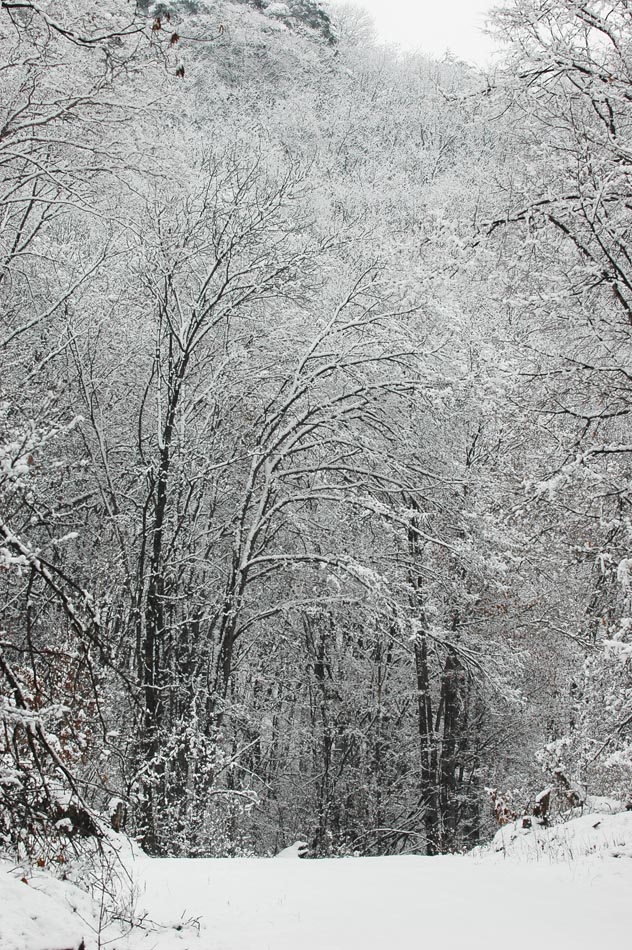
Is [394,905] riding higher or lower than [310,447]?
lower

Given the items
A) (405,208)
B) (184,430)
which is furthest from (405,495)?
(405,208)

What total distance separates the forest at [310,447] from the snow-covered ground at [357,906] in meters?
0.57

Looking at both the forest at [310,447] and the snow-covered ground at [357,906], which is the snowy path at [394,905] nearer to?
the snow-covered ground at [357,906]

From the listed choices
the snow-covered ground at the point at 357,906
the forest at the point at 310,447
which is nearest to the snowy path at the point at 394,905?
the snow-covered ground at the point at 357,906

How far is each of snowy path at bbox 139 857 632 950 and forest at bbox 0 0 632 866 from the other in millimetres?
893

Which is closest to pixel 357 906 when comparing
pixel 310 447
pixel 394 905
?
pixel 394 905

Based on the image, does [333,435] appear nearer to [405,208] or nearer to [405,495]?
[405,495]

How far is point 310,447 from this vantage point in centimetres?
1236

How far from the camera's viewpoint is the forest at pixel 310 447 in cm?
780

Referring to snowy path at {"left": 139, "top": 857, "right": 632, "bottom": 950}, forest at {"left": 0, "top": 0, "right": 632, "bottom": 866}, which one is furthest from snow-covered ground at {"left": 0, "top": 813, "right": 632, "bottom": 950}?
forest at {"left": 0, "top": 0, "right": 632, "bottom": 866}

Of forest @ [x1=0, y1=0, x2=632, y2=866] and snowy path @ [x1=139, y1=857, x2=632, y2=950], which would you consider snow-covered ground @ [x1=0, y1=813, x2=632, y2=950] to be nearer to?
snowy path @ [x1=139, y1=857, x2=632, y2=950]

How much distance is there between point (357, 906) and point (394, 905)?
0.77 feet

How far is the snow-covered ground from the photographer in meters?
3.77

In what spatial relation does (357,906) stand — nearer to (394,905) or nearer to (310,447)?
(394,905)
